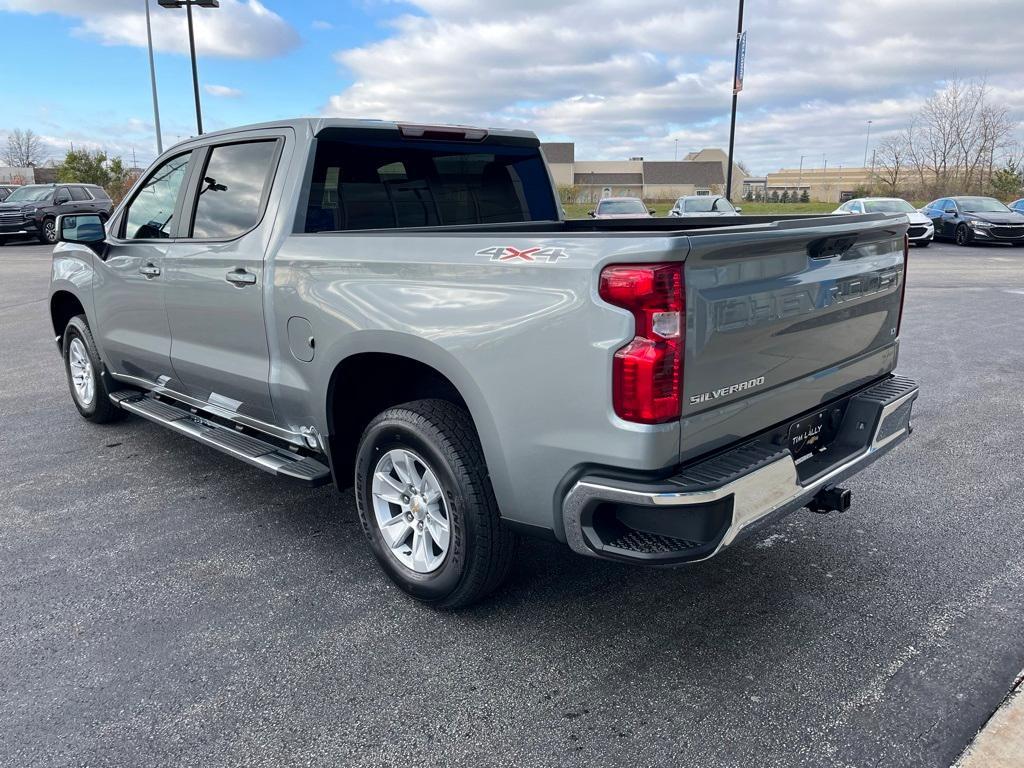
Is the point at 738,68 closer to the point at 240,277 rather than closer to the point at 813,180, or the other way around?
the point at 240,277

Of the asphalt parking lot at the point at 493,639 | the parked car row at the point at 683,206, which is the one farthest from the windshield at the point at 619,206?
the asphalt parking lot at the point at 493,639

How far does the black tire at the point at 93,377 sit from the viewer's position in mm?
5602

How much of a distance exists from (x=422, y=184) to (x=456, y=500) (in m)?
2.00

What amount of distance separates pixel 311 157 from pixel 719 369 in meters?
2.22

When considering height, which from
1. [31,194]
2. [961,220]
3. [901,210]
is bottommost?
[961,220]

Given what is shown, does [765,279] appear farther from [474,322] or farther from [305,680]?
[305,680]

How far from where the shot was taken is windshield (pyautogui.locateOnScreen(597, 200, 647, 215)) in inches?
907

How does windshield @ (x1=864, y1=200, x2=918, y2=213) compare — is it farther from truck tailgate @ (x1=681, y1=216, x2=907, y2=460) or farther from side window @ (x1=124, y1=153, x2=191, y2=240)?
side window @ (x1=124, y1=153, x2=191, y2=240)

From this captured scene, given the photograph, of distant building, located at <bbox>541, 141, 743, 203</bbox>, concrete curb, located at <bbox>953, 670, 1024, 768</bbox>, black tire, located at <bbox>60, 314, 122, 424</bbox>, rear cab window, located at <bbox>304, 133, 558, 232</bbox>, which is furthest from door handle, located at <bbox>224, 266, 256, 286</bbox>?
distant building, located at <bbox>541, 141, 743, 203</bbox>

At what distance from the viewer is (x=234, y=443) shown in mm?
4141

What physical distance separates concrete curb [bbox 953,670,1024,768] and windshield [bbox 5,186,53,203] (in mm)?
28478

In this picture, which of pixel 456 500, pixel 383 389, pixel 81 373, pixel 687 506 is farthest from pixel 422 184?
pixel 81 373

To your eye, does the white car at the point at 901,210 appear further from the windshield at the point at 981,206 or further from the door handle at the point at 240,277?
the door handle at the point at 240,277

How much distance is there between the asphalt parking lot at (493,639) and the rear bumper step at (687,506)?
563mm
